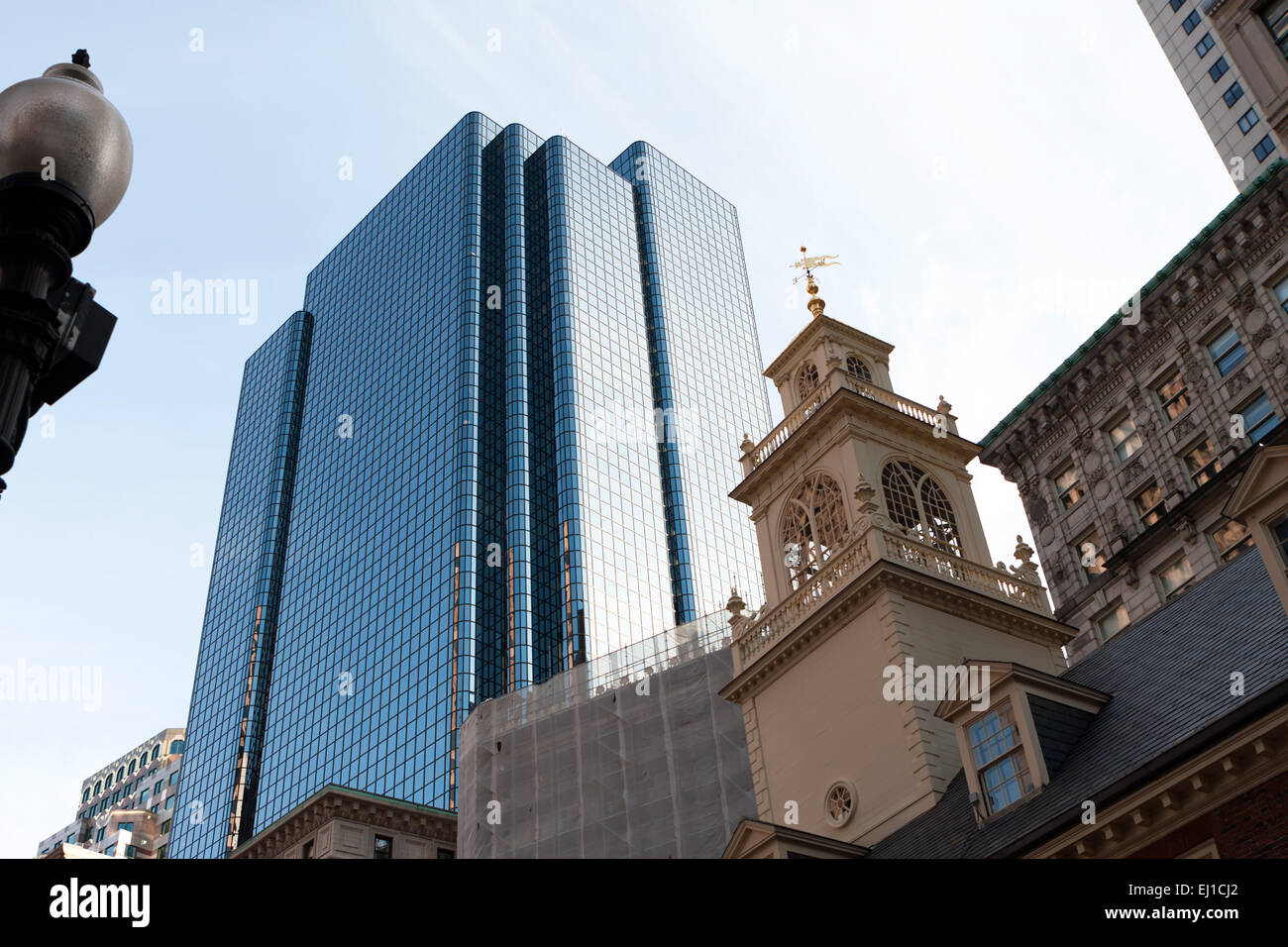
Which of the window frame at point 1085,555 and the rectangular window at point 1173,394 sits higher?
the rectangular window at point 1173,394

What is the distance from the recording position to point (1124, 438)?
2046 inches

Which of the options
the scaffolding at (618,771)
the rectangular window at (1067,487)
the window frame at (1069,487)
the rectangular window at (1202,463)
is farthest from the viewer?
the rectangular window at (1067,487)

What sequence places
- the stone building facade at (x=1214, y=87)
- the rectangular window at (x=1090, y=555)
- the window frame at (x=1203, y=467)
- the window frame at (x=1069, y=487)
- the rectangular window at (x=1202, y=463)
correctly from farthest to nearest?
the stone building facade at (x=1214, y=87) < the window frame at (x=1069, y=487) < the rectangular window at (x=1090, y=555) < the rectangular window at (x=1202, y=463) < the window frame at (x=1203, y=467)

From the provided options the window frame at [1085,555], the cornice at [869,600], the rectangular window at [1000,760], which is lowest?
the rectangular window at [1000,760]

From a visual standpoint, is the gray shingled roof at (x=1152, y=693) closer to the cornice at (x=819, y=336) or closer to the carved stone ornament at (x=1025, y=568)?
the carved stone ornament at (x=1025, y=568)

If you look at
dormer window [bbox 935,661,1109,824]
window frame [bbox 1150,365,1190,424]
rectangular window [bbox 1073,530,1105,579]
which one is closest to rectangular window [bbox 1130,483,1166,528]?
rectangular window [bbox 1073,530,1105,579]

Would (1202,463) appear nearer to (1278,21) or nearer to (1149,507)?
(1149,507)

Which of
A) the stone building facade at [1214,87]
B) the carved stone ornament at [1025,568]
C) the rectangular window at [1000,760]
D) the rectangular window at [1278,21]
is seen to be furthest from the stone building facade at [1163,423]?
the stone building facade at [1214,87]

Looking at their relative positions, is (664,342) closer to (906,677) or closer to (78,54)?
(906,677)

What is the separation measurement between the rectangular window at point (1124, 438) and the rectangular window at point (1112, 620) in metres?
6.91

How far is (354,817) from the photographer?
68.4 m

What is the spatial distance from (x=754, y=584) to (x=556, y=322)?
4693 centimetres

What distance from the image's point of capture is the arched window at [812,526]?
105ft
